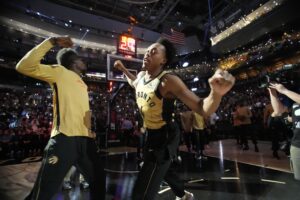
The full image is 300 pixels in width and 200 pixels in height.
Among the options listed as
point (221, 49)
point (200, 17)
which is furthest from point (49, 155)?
point (221, 49)

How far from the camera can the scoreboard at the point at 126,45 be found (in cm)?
1079

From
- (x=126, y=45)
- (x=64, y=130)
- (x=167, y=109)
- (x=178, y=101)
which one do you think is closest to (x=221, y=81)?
(x=167, y=109)

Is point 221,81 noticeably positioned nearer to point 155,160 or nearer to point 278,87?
point 155,160

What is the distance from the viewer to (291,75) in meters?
2.55

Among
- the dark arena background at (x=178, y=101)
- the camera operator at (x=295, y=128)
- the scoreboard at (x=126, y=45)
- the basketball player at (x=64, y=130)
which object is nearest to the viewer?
the basketball player at (x=64, y=130)

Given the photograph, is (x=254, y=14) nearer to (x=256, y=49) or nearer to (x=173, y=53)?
(x=256, y=49)

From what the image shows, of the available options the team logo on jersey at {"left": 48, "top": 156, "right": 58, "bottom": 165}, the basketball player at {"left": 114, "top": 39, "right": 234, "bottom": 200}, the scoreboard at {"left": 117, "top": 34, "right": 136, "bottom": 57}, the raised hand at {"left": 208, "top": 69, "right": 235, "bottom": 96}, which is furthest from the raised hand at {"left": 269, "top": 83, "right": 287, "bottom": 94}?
the scoreboard at {"left": 117, "top": 34, "right": 136, "bottom": 57}

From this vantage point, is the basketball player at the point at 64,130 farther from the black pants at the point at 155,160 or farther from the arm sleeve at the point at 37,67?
Answer: the black pants at the point at 155,160

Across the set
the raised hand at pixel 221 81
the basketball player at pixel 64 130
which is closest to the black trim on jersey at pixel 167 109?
the raised hand at pixel 221 81

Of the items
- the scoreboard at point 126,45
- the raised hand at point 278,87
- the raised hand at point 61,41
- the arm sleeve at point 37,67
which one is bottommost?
the raised hand at point 278,87

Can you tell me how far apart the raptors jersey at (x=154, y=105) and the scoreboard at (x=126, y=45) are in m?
9.20

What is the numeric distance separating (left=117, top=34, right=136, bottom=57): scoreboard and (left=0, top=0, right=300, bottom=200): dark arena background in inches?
2.1

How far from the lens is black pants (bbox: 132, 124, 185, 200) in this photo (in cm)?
176

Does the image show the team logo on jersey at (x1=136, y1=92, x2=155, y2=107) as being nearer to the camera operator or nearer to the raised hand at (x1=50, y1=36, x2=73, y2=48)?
the raised hand at (x1=50, y1=36, x2=73, y2=48)
